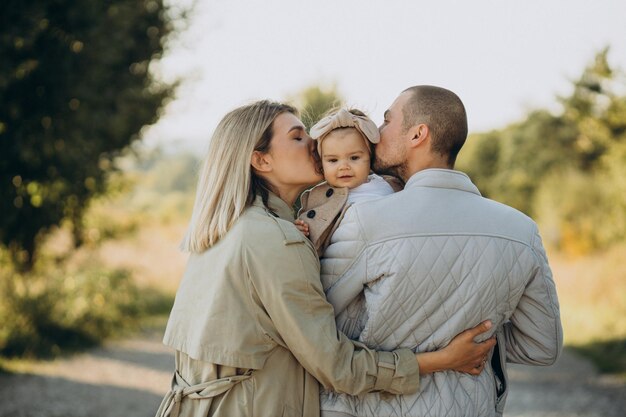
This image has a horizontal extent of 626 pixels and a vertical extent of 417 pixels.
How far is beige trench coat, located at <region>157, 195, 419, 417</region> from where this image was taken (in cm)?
287

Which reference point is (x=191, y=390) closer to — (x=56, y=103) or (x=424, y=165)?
(x=424, y=165)

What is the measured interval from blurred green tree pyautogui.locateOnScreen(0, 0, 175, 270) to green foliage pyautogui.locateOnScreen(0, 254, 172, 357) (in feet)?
1.36

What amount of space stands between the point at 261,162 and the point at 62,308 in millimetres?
8661

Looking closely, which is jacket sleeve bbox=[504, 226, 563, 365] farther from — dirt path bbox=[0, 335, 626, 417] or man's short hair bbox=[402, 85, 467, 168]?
dirt path bbox=[0, 335, 626, 417]

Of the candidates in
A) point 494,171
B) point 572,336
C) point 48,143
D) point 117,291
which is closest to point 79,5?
point 48,143

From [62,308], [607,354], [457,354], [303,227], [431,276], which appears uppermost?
[303,227]

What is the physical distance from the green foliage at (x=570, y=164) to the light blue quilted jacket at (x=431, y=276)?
957 cm

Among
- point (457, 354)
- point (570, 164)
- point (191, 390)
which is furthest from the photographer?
point (570, 164)

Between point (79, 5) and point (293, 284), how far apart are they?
6386 mm

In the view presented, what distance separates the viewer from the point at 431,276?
292 cm

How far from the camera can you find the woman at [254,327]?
2875mm

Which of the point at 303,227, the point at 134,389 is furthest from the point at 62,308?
the point at 303,227

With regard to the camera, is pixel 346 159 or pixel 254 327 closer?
pixel 254 327

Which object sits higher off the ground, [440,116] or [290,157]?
[440,116]
